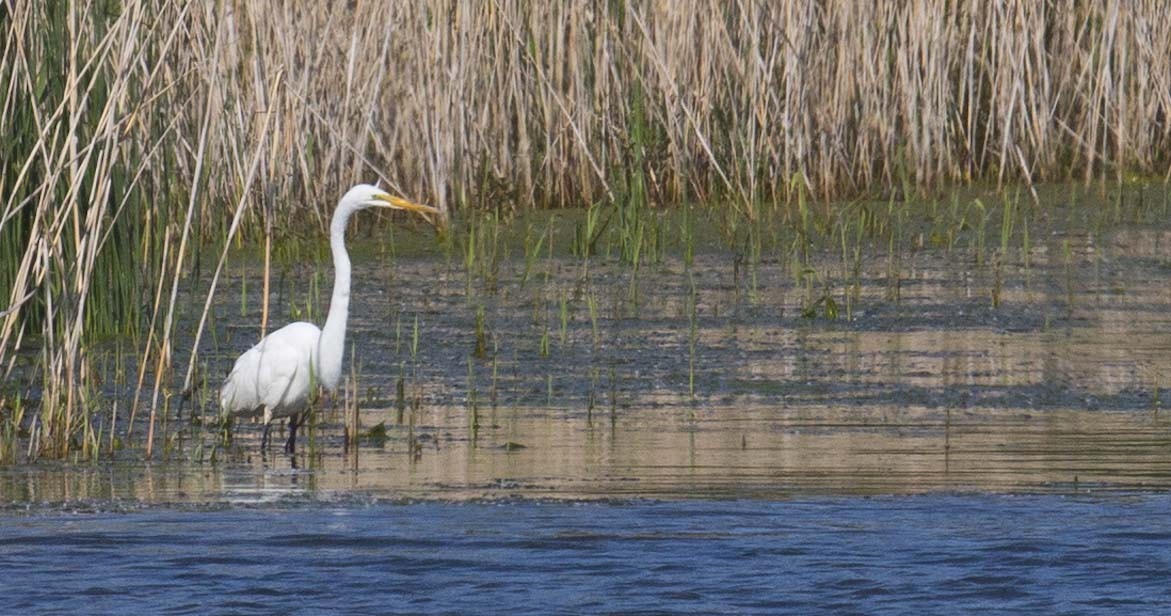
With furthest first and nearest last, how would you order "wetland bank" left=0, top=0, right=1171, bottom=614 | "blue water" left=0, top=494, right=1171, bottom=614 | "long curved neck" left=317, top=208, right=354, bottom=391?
1. "long curved neck" left=317, top=208, right=354, bottom=391
2. "wetland bank" left=0, top=0, right=1171, bottom=614
3. "blue water" left=0, top=494, right=1171, bottom=614

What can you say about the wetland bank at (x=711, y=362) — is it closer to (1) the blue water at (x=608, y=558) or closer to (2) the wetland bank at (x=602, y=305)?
(2) the wetland bank at (x=602, y=305)

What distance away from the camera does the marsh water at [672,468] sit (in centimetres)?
420

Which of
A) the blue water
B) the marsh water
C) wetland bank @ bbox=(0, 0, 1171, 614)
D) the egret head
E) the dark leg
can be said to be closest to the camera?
A: the blue water

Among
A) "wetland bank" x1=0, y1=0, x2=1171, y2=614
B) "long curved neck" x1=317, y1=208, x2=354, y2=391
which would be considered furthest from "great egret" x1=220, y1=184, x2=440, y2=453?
"wetland bank" x1=0, y1=0, x2=1171, y2=614

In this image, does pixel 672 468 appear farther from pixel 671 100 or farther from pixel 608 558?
pixel 671 100

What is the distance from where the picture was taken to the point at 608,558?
14.2 feet

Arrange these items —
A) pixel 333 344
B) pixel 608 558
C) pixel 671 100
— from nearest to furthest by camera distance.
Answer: pixel 608 558 → pixel 333 344 → pixel 671 100

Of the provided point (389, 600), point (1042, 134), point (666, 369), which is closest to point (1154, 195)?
point (1042, 134)

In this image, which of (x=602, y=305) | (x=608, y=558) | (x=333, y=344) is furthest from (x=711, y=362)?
(x=608, y=558)

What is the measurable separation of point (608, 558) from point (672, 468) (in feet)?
2.86

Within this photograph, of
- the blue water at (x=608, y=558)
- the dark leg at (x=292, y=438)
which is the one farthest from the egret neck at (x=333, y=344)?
the blue water at (x=608, y=558)

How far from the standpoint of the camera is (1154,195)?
34.5 feet

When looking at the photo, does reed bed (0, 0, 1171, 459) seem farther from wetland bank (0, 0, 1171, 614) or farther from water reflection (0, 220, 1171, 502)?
water reflection (0, 220, 1171, 502)

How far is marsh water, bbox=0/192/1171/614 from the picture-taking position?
13.8 ft
